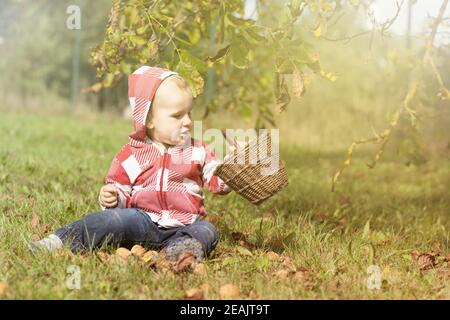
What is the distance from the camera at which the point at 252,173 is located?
3.06 meters

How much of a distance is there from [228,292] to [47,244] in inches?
33.2

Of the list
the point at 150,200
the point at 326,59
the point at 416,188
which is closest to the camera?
the point at 150,200

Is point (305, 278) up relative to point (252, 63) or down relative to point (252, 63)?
down

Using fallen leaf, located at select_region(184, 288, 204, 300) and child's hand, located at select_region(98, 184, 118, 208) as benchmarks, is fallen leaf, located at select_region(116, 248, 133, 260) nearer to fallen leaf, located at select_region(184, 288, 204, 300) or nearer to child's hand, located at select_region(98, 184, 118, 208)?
child's hand, located at select_region(98, 184, 118, 208)

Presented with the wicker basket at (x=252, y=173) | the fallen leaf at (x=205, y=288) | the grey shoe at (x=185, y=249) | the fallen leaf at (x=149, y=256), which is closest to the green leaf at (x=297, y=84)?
the wicker basket at (x=252, y=173)

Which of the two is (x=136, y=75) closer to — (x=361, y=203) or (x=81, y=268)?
(x=81, y=268)

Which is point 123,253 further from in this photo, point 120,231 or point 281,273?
point 281,273

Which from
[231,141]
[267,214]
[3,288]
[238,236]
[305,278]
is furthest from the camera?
[267,214]

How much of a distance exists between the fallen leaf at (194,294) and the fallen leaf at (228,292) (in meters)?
0.07

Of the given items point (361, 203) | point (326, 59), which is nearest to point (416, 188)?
point (361, 203)

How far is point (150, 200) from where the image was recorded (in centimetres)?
322

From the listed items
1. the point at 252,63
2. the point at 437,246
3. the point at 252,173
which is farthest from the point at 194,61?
the point at 252,63

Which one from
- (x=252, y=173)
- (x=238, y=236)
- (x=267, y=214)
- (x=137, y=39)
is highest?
(x=137, y=39)
